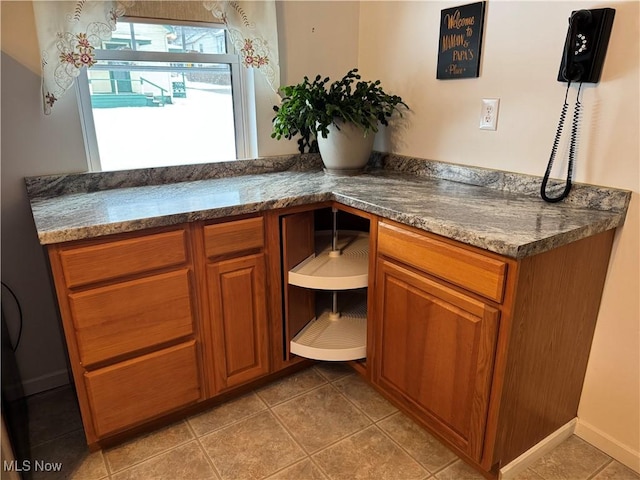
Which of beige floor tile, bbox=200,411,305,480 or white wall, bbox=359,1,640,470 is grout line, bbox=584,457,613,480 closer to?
white wall, bbox=359,1,640,470

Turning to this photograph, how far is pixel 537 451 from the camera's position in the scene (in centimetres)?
165

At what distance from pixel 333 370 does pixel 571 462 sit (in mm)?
1003

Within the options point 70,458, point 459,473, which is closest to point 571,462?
point 459,473

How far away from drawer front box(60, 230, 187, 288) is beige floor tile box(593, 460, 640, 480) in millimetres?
1640

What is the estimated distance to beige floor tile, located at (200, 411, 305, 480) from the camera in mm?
1613

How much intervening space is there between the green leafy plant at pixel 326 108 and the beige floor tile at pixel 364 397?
3.70 ft

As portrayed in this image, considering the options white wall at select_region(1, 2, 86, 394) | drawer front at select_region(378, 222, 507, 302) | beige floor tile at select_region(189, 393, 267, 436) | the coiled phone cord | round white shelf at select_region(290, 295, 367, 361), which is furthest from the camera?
round white shelf at select_region(290, 295, 367, 361)

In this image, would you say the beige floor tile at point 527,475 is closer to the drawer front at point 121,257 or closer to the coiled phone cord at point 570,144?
the coiled phone cord at point 570,144

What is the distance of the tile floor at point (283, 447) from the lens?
5.25 feet

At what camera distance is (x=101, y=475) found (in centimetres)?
159

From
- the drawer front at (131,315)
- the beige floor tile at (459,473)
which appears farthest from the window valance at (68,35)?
the beige floor tile at (459,473)

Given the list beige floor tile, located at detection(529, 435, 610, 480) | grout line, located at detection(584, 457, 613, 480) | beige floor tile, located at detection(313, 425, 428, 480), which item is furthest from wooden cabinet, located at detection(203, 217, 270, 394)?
grout line, located at detection(584, 457, 613, 480)

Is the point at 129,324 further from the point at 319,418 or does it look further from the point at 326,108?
the point at 326,108

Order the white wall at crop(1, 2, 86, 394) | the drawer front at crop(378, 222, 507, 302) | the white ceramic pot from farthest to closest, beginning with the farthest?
the white ceramic pot < the white wall at crop(1, 2, 86, 394) < the drawer front at crop(378, 222, 507, 302)
